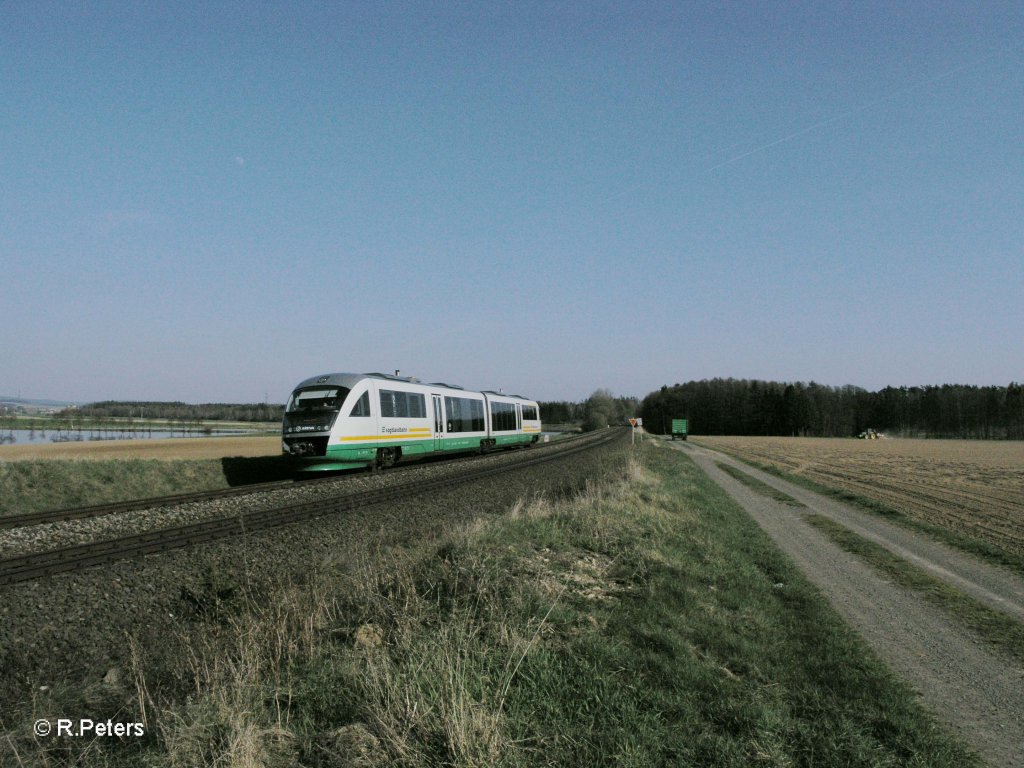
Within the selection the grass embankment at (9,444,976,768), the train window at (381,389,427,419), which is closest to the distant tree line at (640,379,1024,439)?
the train window at (381,389,427,419)

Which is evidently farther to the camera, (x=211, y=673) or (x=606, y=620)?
(x=606, y=620)

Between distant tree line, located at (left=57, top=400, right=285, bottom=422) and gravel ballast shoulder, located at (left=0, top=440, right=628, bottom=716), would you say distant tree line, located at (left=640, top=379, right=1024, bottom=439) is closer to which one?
distant tree line, located at (left=57, top=400, right=285, bottom=422)

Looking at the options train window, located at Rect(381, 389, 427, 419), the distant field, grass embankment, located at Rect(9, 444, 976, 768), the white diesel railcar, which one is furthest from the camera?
the distant field

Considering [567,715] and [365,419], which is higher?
[365,419]

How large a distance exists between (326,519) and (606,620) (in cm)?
911

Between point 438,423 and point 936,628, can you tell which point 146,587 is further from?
point 438,423

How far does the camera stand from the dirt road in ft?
16.1

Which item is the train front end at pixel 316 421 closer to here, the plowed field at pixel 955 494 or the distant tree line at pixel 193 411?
the plowed field at pixel 955 494

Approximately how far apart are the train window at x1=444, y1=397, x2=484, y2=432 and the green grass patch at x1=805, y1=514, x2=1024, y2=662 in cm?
1979

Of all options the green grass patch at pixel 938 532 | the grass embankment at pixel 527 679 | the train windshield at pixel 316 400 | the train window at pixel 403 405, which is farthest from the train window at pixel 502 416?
the grass embankment at pixel 527 679

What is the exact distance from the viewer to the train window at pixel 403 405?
24.0m

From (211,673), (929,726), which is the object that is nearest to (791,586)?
(929,726)

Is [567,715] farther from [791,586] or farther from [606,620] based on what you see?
[791,586]

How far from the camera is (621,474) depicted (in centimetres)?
2352
